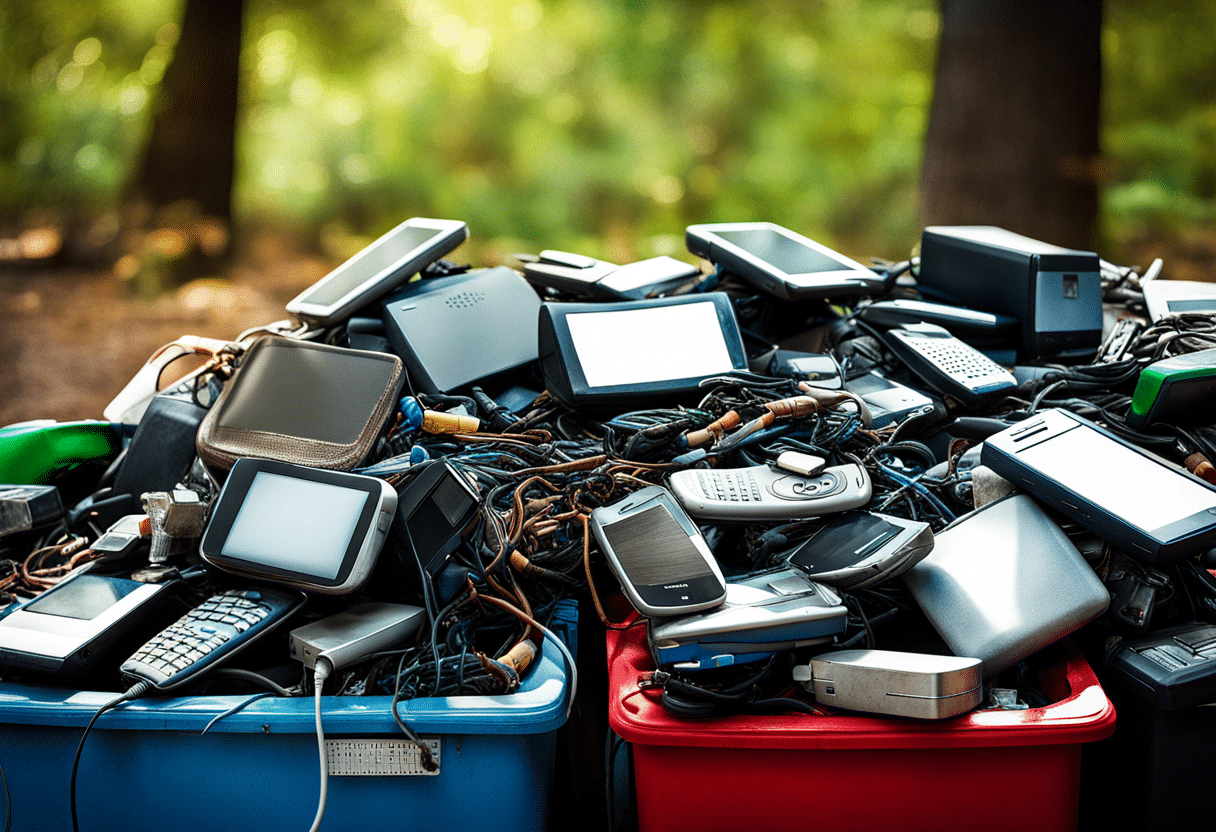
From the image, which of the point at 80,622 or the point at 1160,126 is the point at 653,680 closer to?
the point at 80,622

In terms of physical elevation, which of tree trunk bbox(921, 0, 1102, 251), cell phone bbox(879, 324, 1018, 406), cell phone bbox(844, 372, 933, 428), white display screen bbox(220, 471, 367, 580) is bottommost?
white display screen bbox(220, 471, 367, 580)

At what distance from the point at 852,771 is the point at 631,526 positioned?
511 mm

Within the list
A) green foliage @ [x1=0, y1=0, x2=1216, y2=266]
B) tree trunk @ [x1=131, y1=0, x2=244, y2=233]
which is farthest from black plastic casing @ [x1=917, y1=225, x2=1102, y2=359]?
tree trunk @ [x1=131, y1=0, x2=244, y2=233]

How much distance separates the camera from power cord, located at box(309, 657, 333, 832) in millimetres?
1213

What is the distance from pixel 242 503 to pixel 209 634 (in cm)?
23

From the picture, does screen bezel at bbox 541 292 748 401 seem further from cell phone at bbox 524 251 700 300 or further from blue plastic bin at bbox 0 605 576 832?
blue plastic bin at bbox 0 605 576 832

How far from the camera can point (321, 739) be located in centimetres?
125

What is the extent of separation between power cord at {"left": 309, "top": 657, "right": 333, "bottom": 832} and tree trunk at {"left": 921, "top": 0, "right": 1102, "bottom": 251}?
366 centimetres

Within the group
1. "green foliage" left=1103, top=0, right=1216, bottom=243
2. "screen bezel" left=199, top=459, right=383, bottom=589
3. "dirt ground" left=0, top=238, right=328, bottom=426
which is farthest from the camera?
"green foliage" left=1103, top=0, right=1216, bottom=243

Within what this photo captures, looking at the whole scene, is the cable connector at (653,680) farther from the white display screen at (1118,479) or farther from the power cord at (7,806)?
the power cord at (7,806)

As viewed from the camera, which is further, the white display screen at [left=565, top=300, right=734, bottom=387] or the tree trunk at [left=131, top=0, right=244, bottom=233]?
the tree trunk at [left=131, top=0, right=244, bottom=233]

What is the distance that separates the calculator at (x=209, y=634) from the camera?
52.2 inches

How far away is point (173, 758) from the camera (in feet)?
4.35

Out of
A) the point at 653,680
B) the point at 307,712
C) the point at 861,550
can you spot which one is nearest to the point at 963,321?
the point at 861,550
